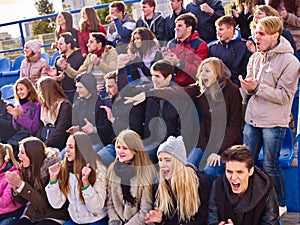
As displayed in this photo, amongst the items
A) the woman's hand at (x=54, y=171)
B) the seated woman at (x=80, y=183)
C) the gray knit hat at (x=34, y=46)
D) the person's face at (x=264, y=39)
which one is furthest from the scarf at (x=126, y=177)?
the gray knit hat at (x=34, y=46)

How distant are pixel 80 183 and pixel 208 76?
1.27 meters

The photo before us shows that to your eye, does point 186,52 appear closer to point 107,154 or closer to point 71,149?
point 107,154

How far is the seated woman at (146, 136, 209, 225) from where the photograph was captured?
3070 millimetres

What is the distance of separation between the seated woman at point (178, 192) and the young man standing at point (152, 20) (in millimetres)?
2287

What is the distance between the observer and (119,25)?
5648mm

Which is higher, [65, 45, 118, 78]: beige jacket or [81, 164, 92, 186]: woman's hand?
[65, 45, 118, 78]: beige jacket

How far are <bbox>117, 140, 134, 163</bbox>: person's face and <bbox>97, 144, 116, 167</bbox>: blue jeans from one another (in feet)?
1.12

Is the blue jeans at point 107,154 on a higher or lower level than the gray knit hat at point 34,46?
lower

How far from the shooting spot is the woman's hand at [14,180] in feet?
12.3

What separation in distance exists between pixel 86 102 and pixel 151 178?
1.31m

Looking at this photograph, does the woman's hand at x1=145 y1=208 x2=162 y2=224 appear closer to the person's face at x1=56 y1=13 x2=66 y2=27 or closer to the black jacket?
the black jacket

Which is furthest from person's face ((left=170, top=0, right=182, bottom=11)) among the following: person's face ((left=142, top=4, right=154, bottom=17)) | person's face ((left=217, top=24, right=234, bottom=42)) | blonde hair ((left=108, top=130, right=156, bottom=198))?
blonde hair ((left=108, top=130, right=156, bottom=198))

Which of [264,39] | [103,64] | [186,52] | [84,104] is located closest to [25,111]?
[84,104]

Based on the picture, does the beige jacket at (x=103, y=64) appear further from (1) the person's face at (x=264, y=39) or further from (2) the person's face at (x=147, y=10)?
(1) the person's face at (x=264, y=39)
